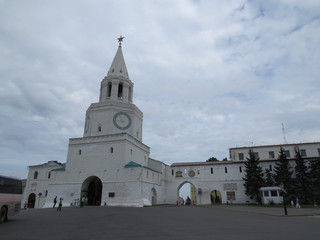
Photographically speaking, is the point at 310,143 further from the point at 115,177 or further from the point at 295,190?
the point at 115,177

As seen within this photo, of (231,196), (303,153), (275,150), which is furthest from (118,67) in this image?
(303,153)

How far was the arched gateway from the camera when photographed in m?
33.0

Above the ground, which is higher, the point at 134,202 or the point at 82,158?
the point at 82,158

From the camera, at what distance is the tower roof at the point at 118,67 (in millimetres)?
38281

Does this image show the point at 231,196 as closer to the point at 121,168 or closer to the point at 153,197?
the point at 153,197

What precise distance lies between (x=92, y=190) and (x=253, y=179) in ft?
87.1

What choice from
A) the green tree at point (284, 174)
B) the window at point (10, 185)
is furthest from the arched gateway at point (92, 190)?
the green tree at point (284, 174)

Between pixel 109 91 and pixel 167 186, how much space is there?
21.4 meters

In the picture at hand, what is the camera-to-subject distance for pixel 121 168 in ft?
104

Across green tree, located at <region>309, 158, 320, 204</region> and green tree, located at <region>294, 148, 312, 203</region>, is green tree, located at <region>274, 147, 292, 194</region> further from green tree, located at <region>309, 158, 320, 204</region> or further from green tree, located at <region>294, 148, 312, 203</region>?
green tree, located at <region>309, 158, 320, 204</region>

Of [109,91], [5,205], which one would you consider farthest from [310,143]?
[5,205]

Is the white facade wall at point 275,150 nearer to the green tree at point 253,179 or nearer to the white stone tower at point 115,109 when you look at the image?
the green tree at point 253,179

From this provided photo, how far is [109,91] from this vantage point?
38188 millimetres

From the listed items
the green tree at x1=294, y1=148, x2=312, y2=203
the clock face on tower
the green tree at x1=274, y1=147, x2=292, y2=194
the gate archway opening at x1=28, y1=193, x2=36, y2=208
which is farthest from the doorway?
the gate archway opening at x1=28, y1=193, x2=36, y2=208
